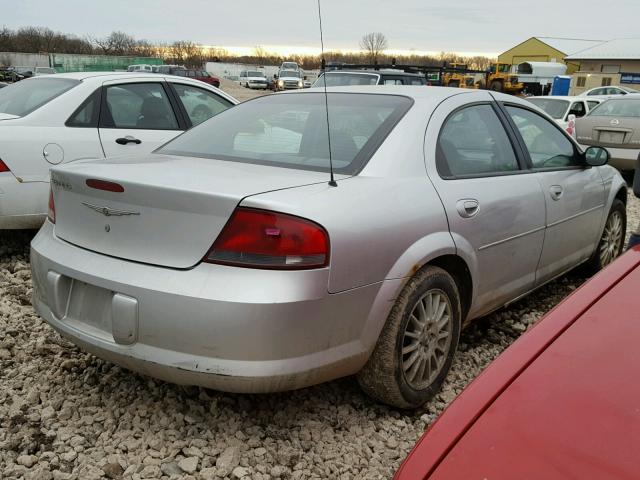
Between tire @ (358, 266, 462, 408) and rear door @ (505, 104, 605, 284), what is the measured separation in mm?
1034

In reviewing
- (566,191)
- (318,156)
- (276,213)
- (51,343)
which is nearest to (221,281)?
(276,213)

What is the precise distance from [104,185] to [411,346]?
1.47 metres

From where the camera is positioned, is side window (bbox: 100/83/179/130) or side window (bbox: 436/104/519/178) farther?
side window (bbox: 100/83/179/130)

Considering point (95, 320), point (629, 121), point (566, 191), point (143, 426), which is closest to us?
point (95, 320)

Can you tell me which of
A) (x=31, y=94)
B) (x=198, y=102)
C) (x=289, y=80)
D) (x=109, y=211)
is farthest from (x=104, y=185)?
(x=289, y=80)

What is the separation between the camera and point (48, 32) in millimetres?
87312

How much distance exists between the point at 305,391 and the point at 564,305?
5.03 ft

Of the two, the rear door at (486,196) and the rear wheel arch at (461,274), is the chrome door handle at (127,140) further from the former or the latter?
the rear wheel arch at (461,274)

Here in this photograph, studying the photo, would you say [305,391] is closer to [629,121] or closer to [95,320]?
[95,320]

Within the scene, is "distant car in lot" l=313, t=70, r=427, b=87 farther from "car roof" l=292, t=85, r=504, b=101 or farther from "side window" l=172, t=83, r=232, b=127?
"car roof" l=292, t=85, r=504, b=101

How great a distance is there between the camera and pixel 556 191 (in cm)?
351

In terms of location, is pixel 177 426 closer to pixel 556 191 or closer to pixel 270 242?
pixel 270 242

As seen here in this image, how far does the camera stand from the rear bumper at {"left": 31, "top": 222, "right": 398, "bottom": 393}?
2.05 meters

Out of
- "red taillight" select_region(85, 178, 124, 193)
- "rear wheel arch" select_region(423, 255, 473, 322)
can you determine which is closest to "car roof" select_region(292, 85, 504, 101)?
"rear wheel arch" select_region(423, 255, 473, 322)
